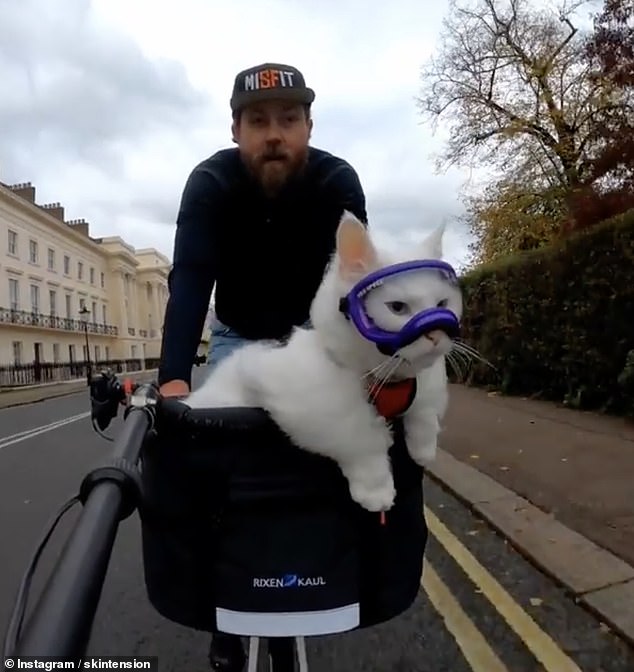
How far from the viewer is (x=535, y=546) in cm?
384

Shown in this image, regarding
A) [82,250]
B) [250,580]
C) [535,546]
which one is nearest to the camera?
[250,580]

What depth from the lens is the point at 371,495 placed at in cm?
130

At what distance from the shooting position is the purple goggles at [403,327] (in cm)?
119

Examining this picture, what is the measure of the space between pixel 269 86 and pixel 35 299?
55018 millimetres

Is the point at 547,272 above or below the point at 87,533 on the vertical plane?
above

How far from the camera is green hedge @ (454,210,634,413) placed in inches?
312

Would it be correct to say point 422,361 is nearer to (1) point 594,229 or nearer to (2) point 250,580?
(2) point 250,580

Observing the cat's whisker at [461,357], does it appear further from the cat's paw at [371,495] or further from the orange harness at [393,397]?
the cat's paw at [371,495]

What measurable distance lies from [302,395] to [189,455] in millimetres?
271

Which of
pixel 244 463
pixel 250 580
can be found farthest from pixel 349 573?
pixel 244 463

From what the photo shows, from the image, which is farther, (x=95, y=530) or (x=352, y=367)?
(x=352, y=367)

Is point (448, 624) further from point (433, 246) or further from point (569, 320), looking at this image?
point (569, 320)

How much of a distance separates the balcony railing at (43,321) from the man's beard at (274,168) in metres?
47.1

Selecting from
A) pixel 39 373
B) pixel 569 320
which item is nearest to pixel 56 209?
pixel 39 373
